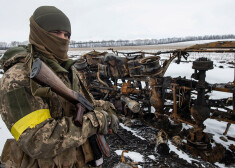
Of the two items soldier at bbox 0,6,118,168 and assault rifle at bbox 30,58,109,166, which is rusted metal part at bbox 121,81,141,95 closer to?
soldier at bbox 0,6,118,168

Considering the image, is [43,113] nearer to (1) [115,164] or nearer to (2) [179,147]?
(1) [115,164]

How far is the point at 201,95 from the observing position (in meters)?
4.36

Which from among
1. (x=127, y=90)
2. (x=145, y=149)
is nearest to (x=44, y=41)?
(x=145, y=149)

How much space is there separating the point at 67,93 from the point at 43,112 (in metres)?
0.23

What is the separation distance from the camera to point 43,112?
134 cm

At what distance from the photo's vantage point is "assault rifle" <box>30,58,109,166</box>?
1203 mm

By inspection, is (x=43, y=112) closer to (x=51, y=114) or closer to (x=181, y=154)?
(x=51, y=114)

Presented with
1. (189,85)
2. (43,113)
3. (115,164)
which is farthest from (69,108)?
(189,85)

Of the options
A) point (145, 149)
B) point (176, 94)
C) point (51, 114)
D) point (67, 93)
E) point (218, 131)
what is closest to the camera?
point (67, 93)

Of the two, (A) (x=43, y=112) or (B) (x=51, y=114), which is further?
(B) (x=51, y=114)

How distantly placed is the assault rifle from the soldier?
53 millimetres

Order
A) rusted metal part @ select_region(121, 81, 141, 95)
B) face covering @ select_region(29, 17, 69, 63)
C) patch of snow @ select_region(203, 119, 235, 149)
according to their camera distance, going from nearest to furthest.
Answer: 1. face covering @ select_region(29, 17, 69, 63)
2. patch of snow @ select_region(203, 119, 235, 149)
3. rusted metal part @ select_region(121, 81, 141, 95)

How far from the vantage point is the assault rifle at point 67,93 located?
3.95 feet

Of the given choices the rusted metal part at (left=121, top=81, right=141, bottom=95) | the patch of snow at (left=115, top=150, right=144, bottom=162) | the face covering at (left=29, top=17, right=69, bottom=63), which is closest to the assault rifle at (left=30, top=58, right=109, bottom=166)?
the face covering at (left=29, top=17, right=69, bottom=63)
